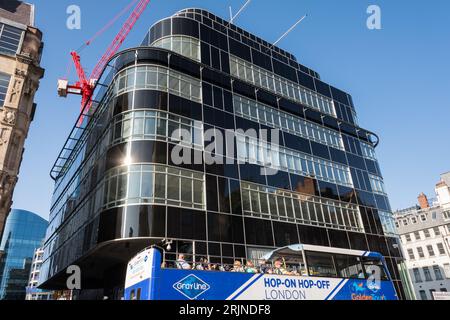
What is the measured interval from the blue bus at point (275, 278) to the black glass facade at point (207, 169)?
832 centimetres

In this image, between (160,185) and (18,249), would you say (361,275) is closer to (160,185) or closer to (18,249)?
(160,185)

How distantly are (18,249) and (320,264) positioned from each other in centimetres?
17860

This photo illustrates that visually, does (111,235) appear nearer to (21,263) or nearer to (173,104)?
(173,104)

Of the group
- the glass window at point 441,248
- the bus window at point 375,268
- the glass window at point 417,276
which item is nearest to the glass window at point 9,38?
the bus window at point 375,268

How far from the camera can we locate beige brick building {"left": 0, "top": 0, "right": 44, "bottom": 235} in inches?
1064

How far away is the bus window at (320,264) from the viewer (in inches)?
640

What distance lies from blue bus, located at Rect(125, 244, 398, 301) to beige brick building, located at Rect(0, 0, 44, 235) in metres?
18.3

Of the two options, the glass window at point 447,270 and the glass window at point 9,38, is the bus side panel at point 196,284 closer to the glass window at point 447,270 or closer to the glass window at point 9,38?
the glass window at point 9,38

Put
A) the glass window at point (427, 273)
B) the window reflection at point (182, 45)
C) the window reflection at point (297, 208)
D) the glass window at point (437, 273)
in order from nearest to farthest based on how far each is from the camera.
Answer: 1. the window reflection at point (297, 208)
2. the window reflection at point (182, 45)
3. the glass window at point (437, 273)
4. the glass window at point (427, 273)

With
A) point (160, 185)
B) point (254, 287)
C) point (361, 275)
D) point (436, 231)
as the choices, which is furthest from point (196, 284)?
point (436, 231)

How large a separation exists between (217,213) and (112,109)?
1273 centimetres

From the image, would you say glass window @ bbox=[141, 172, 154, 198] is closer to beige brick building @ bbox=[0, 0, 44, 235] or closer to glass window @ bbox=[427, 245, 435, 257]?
beige brick building @ bbox=[0, 0, 44, 235]

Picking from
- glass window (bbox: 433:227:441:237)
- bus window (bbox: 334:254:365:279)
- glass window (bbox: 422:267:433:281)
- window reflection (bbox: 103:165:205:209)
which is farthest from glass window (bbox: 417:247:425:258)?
window reflection (bbox: 103:165:205:209)
